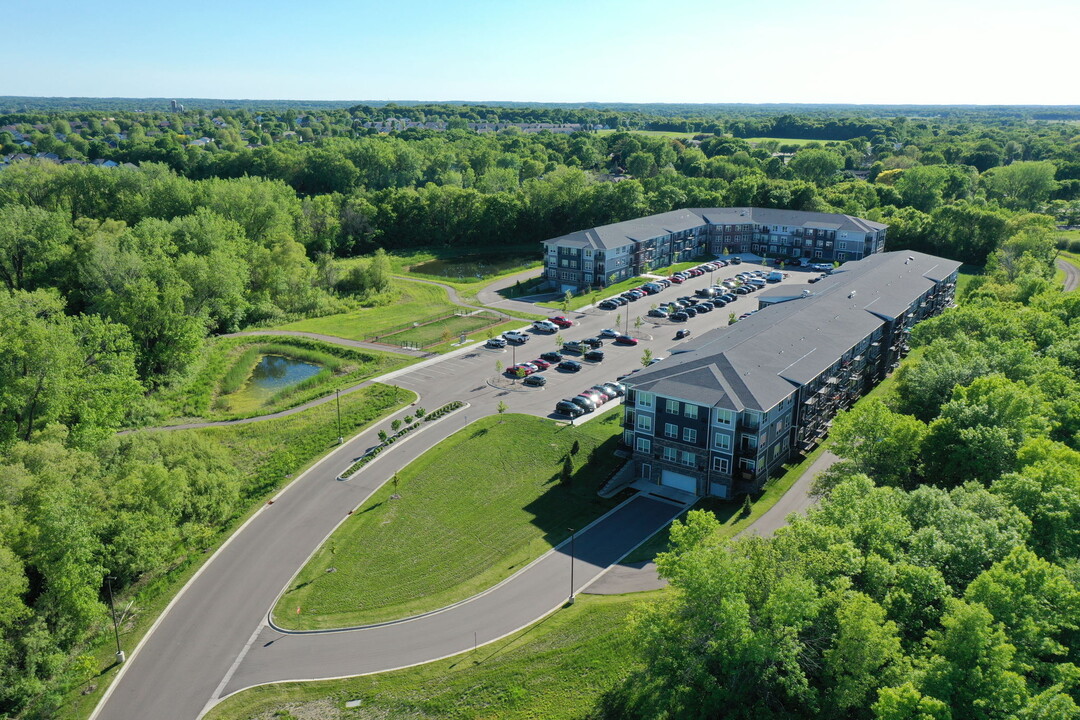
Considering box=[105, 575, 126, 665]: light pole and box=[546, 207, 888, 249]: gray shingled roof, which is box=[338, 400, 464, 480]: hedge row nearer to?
box=[105, 575, 126, 665]: light pole

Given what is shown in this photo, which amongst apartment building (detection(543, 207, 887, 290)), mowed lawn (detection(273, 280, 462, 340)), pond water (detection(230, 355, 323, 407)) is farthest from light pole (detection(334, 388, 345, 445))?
apartment building (detection(543, 207, 887, 290))

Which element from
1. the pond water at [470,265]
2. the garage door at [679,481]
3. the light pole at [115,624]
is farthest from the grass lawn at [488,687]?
the pond water at [470,265]

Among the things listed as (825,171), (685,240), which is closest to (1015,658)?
(685,240)

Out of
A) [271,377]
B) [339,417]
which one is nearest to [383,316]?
[271,377]

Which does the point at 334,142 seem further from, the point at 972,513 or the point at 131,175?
the point at 972,513

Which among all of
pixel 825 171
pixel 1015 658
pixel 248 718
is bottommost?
pixel 248 718
